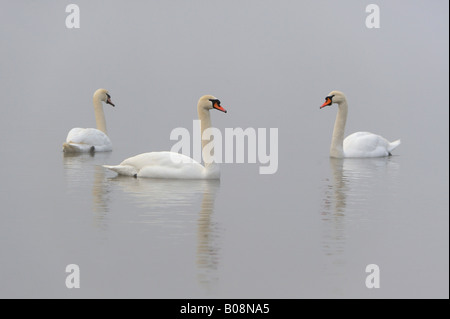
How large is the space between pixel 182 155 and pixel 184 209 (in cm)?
320

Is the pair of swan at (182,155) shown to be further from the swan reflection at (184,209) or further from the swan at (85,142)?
the swan reflection at (184,209)

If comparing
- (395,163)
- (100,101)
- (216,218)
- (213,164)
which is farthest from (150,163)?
(100,101)

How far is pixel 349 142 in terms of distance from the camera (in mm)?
21484

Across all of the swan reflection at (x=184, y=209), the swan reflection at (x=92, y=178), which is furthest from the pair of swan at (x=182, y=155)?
the swan reflection at (x=92, y=178)

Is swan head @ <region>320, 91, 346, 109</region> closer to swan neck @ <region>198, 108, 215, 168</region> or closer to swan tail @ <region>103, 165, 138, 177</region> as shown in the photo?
swan neck @ <region>198, 108, 215, 168</region>

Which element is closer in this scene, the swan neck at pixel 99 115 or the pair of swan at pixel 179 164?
the pair of swan at pixel 179 164

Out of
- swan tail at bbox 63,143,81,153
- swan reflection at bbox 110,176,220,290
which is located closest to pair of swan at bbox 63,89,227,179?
swan reflection at bbox 110,176,220,290

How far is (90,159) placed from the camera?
20.2 meters

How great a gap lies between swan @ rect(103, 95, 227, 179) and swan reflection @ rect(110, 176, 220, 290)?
130 millimetres

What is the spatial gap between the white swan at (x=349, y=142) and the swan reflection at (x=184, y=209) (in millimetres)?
5863

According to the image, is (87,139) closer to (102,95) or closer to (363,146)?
(102,95)

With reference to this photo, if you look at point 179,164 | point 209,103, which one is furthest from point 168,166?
point 209,103

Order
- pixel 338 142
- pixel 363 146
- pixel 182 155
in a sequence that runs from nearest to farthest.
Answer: pixel 182 155 < pixel 338 142 < pixel 363 146

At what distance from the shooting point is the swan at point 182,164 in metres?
15.9
